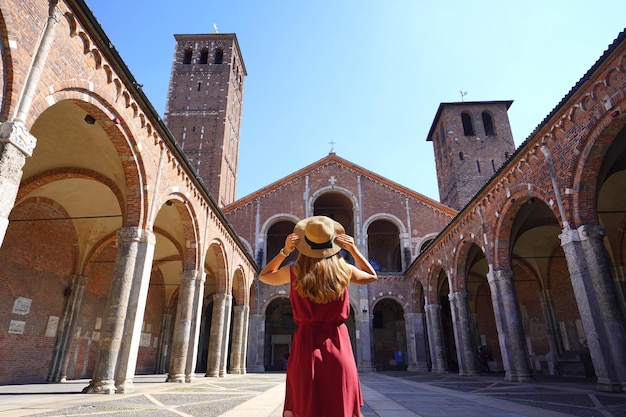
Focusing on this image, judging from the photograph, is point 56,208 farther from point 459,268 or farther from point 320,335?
point 459,268

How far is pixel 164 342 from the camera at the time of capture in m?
20.0

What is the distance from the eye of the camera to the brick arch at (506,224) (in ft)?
35.1

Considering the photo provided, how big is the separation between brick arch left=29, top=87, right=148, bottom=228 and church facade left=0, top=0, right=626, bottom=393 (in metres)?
0.04

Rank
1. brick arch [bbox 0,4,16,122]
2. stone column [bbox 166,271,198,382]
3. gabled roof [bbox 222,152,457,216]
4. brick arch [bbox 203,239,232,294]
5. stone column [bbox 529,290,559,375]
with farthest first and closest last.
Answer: gabled roof [bbox 222,152,457,216] → stone column [bbox 529,290,559,375] → brick arch [bbox 203,239,232,294] → stone column [bbox 166,271,198,382] → brick arch [bbox 0,4,16,122]

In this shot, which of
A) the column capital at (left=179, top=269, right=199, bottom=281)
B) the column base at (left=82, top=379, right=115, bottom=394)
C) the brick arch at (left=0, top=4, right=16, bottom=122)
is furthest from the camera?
the column capital at (left=179, top=269, right=199, bottom=281)

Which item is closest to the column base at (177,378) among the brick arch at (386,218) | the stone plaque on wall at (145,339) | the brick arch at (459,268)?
the stone plaque on wall at (145,339)

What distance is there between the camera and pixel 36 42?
17.7ft

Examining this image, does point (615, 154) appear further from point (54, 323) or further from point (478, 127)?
point (478, 127)

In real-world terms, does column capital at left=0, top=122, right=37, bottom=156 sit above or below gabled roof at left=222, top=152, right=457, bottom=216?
below

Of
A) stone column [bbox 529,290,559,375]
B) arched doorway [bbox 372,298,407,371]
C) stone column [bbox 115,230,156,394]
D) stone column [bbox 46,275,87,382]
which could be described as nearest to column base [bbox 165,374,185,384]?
stone column [bbox 115,230,156,394]

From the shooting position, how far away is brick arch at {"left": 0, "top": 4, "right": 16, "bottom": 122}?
4.80 metres

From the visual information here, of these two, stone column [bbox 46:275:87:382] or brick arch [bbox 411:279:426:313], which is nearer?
stone column [bbox 46:275:87:382]

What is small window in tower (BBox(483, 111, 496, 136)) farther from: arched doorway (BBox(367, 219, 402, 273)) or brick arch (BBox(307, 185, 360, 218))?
brick arch (BBox(307, 185, 360, 218))

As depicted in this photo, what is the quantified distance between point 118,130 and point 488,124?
106 feet
